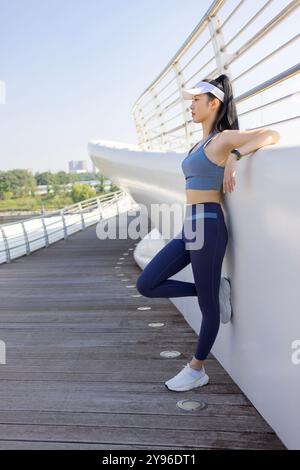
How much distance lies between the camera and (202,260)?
224cm

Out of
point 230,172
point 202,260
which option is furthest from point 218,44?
point 202,260

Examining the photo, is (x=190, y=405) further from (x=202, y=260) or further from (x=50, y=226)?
(x=50, y=226)

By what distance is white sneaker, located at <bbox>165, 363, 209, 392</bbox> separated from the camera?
7.78 ft

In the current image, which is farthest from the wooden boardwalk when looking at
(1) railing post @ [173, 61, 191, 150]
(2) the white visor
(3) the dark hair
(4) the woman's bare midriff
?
(1) railing post @ [173, 61, 191, 150]

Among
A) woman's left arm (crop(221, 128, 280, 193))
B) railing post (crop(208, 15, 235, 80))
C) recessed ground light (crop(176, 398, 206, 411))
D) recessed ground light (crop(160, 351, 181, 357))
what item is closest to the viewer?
woman's left arm (crop(221, 128, 280, 193))

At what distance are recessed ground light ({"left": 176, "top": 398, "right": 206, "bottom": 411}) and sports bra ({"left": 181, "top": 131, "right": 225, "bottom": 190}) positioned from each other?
1.03m

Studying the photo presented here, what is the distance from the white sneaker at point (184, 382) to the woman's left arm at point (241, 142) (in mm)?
984

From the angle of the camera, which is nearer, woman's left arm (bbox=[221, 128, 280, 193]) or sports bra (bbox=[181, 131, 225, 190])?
woman's left arm (bbox=[221, 128, 280, 193])

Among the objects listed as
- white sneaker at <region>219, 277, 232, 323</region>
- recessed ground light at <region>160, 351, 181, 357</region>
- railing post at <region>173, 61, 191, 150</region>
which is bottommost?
recessed ground light at <region>160, 351, 181, 357</region>

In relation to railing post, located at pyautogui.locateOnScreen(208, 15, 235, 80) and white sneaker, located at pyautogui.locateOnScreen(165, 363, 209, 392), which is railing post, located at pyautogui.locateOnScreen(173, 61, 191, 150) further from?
white sneaker, located at pyautogui.locateOnScreen(165, 363, 209, 392)

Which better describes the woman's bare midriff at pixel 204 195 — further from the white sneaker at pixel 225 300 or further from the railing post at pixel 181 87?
the railing post at pixel 181 87

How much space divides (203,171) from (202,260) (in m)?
0.42

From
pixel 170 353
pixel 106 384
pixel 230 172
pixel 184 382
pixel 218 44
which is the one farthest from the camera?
pixel 218 44

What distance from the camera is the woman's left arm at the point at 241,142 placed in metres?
1.92
